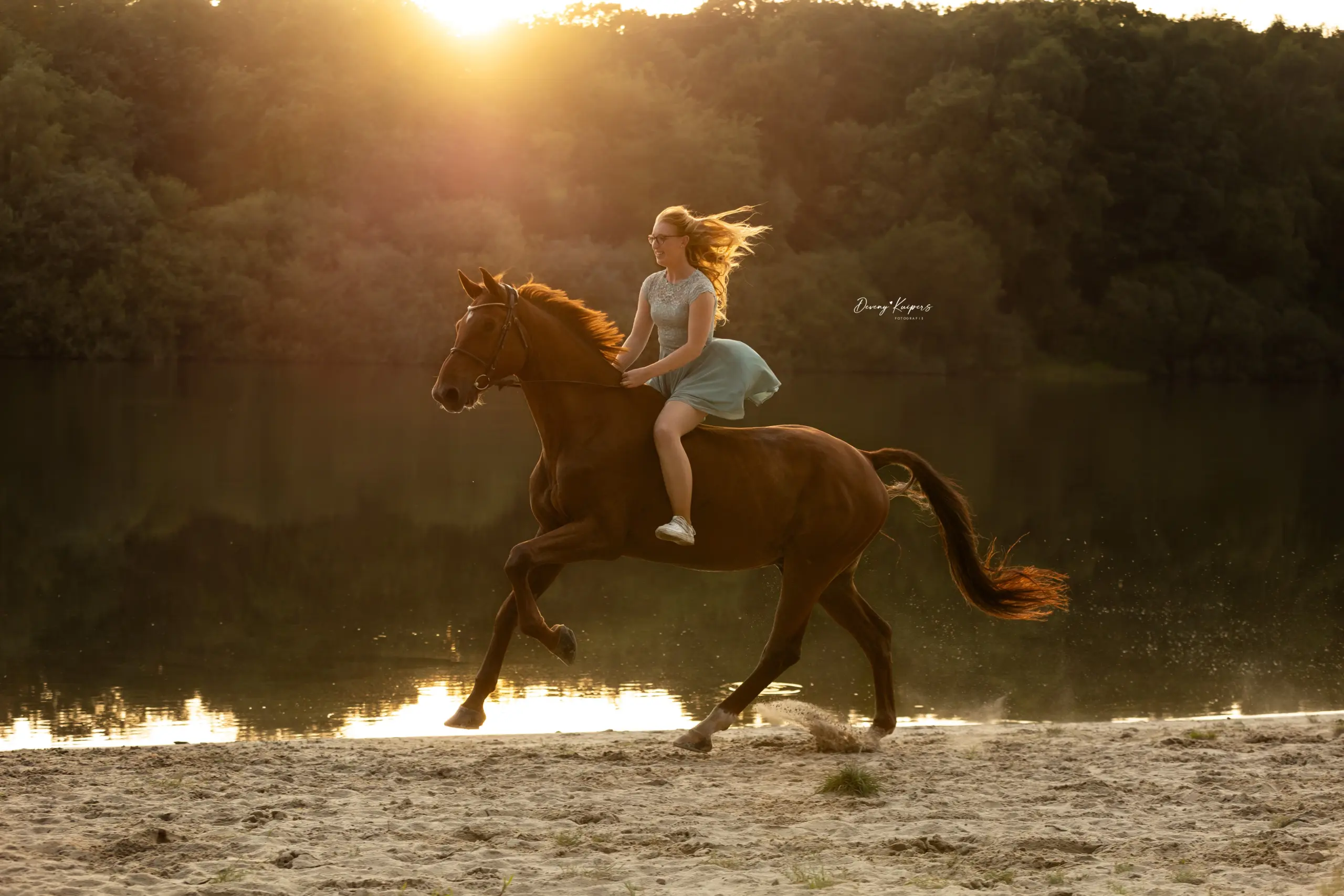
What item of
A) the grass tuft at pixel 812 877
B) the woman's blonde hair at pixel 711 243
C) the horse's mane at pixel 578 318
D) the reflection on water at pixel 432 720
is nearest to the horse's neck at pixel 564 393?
the horse's mane at pixel 578 318

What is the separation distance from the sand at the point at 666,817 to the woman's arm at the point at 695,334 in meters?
1.85

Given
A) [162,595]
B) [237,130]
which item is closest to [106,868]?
[162,595]

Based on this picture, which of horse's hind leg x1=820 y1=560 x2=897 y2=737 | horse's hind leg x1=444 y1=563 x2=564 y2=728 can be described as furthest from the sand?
horse's hind leg x1=820 y1=560 x2=897 y2=737

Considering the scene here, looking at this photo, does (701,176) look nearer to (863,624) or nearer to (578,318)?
(863,624)

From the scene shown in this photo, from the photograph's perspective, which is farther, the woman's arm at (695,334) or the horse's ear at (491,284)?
the woman's arm at (695,334)

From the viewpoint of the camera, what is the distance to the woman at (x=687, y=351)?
24.3 feet

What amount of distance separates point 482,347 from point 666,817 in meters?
2.46

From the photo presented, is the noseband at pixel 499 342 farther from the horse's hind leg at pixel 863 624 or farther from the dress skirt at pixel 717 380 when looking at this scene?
the horse's hind leg at pixel 863 624

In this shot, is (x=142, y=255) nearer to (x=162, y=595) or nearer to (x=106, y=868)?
(x=162, y=595)

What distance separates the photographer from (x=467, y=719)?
7500mm

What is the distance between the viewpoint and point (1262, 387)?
65.6m

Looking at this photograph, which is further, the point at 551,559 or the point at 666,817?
the point at 551,559
